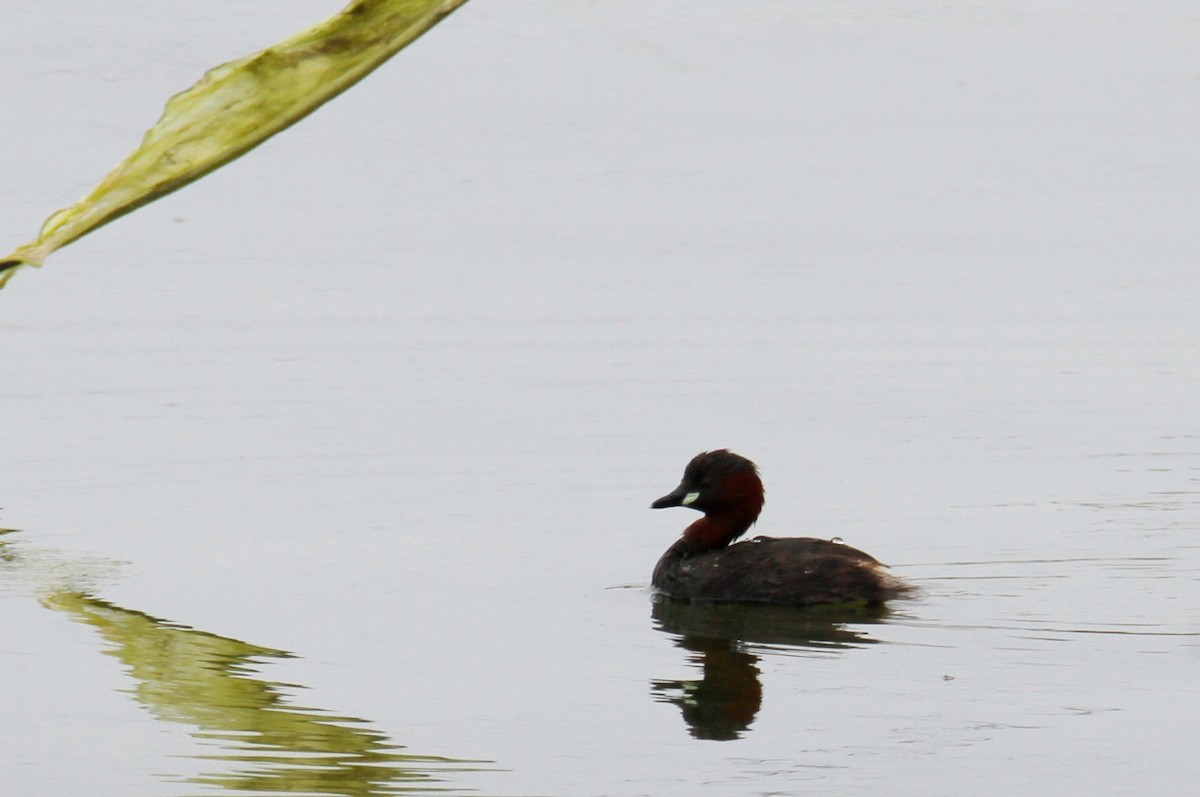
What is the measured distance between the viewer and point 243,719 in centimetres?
501

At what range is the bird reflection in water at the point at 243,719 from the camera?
14.2 feet

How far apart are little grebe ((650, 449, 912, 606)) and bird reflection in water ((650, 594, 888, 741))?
6 centimetres

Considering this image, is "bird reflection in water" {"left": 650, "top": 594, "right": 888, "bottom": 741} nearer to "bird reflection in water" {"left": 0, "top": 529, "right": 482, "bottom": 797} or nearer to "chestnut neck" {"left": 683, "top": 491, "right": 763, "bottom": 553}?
"chestnut neck" {"left": 683, "top": 491, "right": 763, "bottom": 553}

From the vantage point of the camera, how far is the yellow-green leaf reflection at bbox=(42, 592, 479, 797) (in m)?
4.33

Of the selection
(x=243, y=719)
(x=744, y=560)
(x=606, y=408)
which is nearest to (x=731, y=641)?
(x=744, y=560)

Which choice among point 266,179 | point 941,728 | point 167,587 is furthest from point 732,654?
point 266,179

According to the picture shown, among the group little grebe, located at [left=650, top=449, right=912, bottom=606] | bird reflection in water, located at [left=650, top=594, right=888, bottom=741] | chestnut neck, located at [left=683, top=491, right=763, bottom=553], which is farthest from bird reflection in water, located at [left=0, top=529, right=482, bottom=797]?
chestnut neck, located at [left=683, top=491, right=763, bottom=553]

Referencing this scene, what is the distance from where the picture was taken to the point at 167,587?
690 centimetres

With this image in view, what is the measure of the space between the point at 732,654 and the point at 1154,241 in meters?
8.10

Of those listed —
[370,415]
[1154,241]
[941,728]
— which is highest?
[1154,241]

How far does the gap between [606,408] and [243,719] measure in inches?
198

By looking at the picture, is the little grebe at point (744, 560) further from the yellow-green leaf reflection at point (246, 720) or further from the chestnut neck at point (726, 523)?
the yellow-green leaf reflection at point (246, 720)

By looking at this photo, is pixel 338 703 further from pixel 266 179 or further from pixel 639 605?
pixel 266 179

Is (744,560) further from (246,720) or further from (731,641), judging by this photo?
(246,720)
